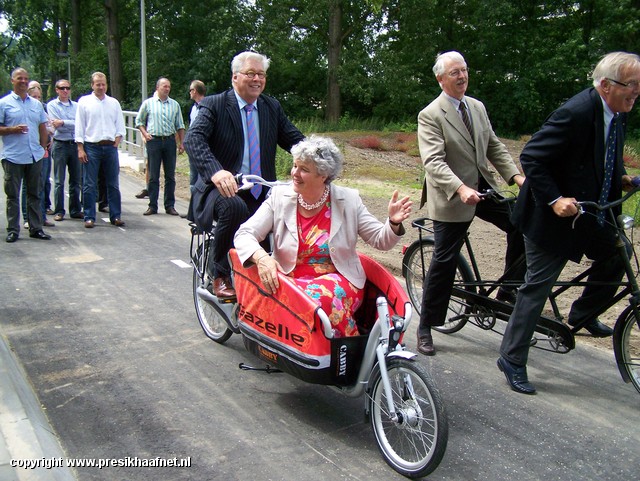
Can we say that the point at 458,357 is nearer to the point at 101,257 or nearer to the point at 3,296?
the point at 3,296

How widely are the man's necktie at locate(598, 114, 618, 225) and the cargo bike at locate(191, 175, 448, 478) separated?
1.56 m

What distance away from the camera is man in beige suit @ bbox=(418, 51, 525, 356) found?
209 inches

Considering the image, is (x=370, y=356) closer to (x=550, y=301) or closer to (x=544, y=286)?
(x=544, y=286)

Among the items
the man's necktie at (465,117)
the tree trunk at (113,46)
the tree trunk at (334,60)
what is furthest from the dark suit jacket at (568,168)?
the tree trunk at (113,46)

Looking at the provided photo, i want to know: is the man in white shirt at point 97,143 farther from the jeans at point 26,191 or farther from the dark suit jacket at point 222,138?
the dark suit jacket at point 222,138

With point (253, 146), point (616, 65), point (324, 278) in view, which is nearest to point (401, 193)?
point (253, 146)

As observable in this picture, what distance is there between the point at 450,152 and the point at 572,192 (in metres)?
1.08

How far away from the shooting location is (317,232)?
4.44m

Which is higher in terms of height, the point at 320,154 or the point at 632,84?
the point at 632,84

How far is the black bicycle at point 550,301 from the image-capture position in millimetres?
4660

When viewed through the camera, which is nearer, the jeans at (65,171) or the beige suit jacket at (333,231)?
the beige suit jacket at (333,231)

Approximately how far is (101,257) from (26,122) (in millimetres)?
2237

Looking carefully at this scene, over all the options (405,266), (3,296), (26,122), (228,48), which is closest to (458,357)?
(405,266)

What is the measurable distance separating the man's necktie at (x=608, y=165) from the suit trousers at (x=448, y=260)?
91 centimetres
